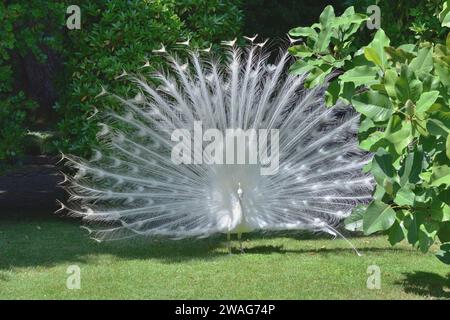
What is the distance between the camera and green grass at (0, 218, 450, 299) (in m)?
5.79

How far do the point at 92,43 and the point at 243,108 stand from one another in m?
2.08

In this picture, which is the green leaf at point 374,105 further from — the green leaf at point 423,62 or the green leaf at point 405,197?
the green leaf at point 405,197

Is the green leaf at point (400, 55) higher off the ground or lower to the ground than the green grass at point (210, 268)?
higher

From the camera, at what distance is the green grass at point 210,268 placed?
19.0ft

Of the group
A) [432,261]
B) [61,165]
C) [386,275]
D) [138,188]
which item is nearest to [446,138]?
[386,275]

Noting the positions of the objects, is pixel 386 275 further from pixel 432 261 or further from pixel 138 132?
pixel 138 132

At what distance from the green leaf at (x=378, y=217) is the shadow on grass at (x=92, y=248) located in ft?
7.87

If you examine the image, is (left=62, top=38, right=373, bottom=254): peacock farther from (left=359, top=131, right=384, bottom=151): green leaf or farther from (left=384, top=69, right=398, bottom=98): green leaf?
(left=384, top=69, right=398, bottom=98): green leaf

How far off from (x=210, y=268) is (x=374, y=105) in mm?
2511

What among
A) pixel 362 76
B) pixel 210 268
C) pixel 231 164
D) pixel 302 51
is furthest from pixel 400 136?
pixel 231 164

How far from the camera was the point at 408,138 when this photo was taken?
14.5ft

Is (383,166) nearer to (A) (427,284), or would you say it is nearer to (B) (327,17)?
(B) (327,17)

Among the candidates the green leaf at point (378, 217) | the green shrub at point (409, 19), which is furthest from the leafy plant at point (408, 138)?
the green shrub at point (409, 19)

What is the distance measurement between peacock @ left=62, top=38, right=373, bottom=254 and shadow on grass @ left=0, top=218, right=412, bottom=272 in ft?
0.63
